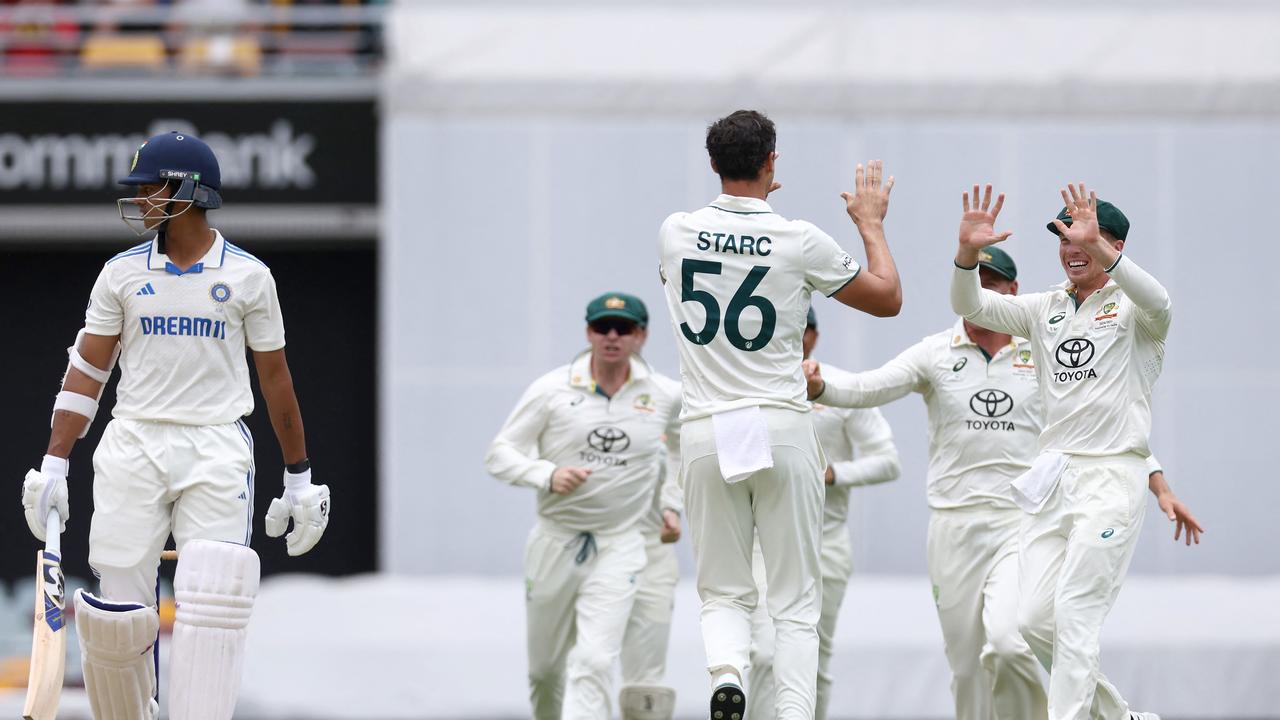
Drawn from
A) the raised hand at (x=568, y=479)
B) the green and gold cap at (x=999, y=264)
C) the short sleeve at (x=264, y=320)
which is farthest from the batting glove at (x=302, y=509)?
the green and gold cap at (x=999, y=264)

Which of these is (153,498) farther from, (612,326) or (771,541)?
(612,326)

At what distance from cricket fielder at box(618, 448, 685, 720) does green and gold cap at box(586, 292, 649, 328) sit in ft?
2.45

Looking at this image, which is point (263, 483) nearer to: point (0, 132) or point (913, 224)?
point (0, 132)

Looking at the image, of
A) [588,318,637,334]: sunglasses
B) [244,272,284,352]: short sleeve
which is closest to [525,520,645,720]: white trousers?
[588,318,637,334]: sunglasses

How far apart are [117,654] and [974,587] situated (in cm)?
367

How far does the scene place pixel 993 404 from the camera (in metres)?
7.79

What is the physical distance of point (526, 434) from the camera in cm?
848

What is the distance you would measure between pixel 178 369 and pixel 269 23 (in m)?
9.42

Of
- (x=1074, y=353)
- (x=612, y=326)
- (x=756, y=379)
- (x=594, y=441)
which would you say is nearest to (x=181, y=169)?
(x=756, y=379)

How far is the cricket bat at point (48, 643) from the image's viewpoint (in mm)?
5945

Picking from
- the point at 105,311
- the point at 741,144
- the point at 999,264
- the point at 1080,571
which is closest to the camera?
the point at 741,144

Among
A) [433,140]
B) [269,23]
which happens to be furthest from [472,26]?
[269,23]

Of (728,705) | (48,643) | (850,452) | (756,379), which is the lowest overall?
(728,705)

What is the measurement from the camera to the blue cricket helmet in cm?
623
